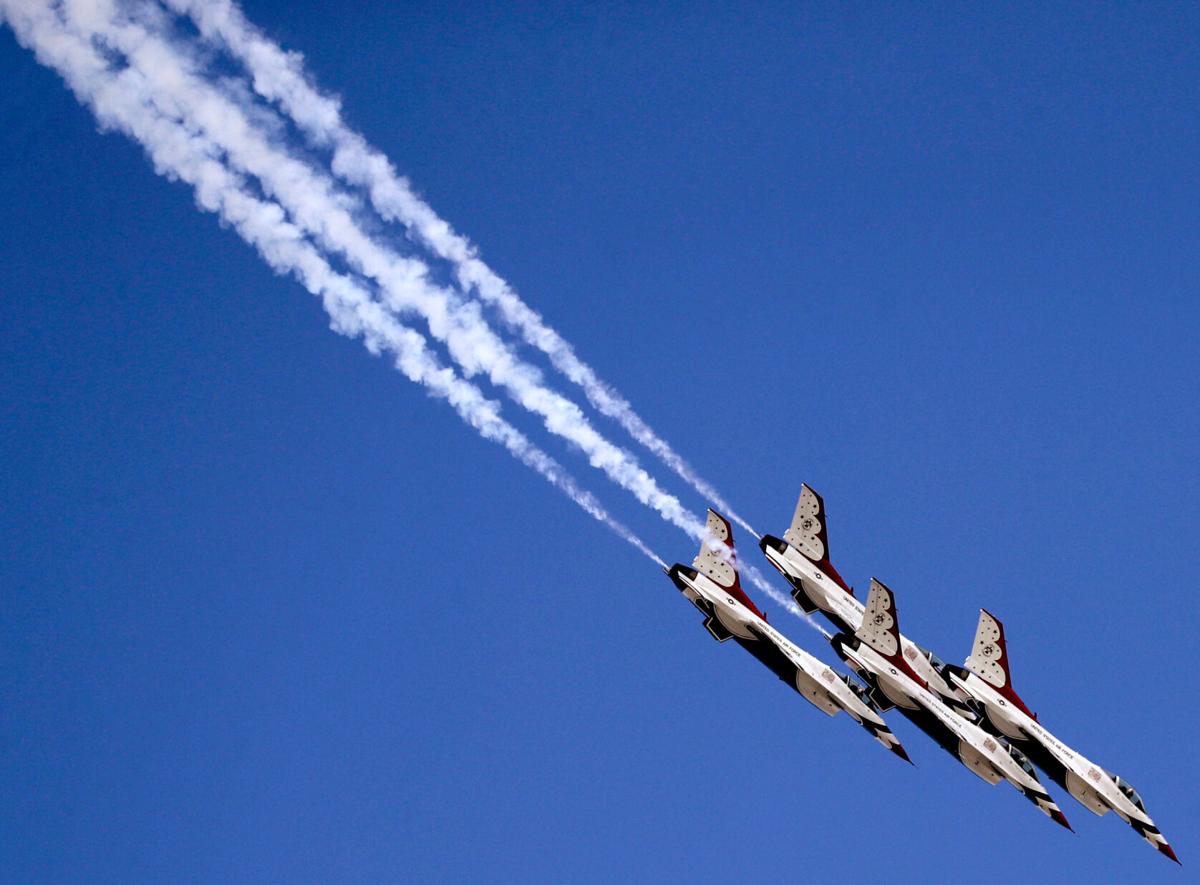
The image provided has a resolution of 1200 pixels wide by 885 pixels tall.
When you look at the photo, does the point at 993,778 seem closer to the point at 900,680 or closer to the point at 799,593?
the point at 900,680

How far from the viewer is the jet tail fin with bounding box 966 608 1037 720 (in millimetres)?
67625

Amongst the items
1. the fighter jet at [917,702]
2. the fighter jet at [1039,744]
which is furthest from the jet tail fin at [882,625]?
the fighter jet at [1039,744]

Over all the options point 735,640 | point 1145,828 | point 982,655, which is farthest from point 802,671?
point 1145,828

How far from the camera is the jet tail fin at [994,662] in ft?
222

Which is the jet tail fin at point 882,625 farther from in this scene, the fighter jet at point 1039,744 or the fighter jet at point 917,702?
the fighter jet at point 1039,744

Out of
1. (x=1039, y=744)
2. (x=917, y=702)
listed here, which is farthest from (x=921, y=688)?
(x=1039, y=744)

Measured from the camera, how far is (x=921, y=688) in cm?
6619

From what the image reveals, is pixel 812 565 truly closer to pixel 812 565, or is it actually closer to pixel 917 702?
pixel 812 565

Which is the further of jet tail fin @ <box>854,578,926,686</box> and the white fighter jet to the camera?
the white fighter jet

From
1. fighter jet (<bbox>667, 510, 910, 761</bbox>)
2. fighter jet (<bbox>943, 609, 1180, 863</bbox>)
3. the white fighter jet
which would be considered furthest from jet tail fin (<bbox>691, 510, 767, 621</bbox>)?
fighter jet (<bbox>943, 609, 1180, 863</bbox>)

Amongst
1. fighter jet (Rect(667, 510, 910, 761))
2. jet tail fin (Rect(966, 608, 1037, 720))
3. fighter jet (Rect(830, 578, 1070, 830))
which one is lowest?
fighter jet (Rect(667, 510, 910, 761))

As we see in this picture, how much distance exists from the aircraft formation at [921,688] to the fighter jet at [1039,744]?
0.12ft

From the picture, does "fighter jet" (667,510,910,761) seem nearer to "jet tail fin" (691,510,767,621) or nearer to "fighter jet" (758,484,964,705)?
"jet tail fin" (691,510,767,621)

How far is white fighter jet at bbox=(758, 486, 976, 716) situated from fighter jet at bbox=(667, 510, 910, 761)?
390 centimetres
